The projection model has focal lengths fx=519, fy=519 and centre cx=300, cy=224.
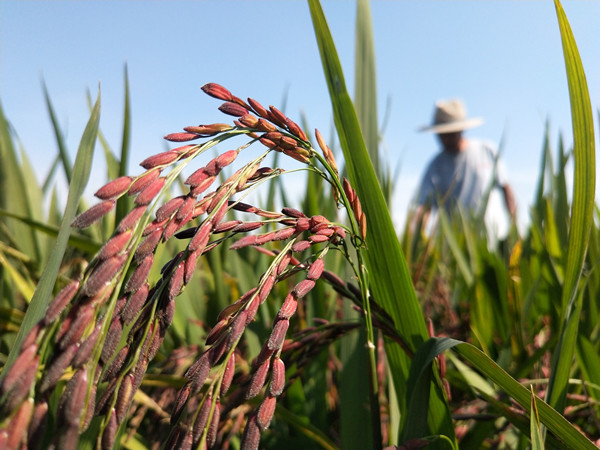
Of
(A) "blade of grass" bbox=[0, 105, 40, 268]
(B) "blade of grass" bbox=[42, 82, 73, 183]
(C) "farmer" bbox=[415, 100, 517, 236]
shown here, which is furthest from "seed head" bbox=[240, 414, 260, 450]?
(C) "farmer" bbox=[415, 100, 517, 236]

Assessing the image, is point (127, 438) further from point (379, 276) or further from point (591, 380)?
point (591, 380)

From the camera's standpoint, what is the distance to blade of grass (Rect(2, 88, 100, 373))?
0.51 m

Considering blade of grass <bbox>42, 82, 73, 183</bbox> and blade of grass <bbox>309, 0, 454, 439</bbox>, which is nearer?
blade of grass <bbox>309, 0, 454, 439</bbox>

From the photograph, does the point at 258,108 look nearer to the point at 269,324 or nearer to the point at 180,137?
the point at 180,137

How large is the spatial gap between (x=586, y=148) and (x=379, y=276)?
0.96ft

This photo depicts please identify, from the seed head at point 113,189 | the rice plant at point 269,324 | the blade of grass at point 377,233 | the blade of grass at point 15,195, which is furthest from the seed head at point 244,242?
the blade of grass at point 15,195

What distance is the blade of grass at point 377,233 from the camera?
0.63 m

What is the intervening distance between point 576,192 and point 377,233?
0.25m

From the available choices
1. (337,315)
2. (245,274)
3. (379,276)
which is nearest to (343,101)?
(379,276)

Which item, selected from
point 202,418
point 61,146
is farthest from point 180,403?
point 61,146

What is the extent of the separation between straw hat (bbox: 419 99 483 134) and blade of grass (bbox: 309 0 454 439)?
512 cm

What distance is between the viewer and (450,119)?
6.20m

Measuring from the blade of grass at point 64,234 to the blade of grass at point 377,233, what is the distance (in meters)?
0.29

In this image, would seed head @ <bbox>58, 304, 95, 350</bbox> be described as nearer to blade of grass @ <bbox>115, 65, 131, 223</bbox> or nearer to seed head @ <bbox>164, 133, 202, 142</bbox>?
seed head @ <bbox>164, 133, 202, 142</bbox>
